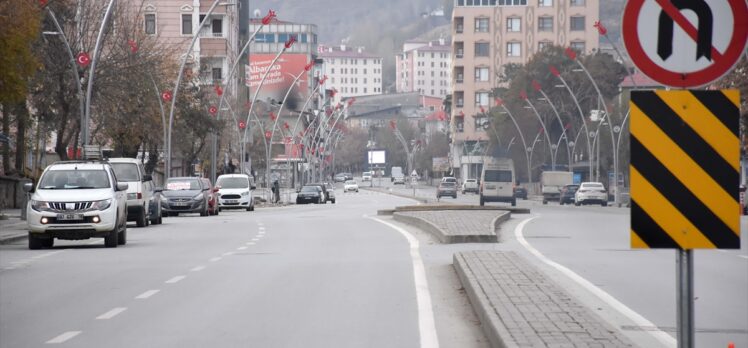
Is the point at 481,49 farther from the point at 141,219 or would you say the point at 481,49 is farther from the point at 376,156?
the point at 141,219

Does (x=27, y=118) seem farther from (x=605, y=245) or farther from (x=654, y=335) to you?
(x=654, y=335)

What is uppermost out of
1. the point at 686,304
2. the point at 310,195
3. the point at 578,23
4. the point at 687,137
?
the point at 578,23

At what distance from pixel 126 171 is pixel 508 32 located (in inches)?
4398

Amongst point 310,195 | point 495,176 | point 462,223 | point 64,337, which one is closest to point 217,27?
point 310,195

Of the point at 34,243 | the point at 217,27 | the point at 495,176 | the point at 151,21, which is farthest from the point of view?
the point at 217,27

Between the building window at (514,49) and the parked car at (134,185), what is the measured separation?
111m

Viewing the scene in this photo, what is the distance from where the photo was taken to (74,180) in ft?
90.9

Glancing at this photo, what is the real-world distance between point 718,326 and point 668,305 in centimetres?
182

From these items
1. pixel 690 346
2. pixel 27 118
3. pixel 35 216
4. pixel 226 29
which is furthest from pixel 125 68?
pixel 226 29

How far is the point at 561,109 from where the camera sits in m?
110

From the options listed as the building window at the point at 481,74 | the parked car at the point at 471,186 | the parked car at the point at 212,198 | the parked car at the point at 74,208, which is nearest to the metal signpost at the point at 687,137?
the parked car at the point at 74,208

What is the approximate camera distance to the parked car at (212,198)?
2073 inches

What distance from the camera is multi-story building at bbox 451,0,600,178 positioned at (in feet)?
480

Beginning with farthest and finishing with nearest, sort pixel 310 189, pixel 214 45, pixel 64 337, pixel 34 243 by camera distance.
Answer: pixel 214 45
pixel 310 189
pixel 34 243
pixel 64 337
